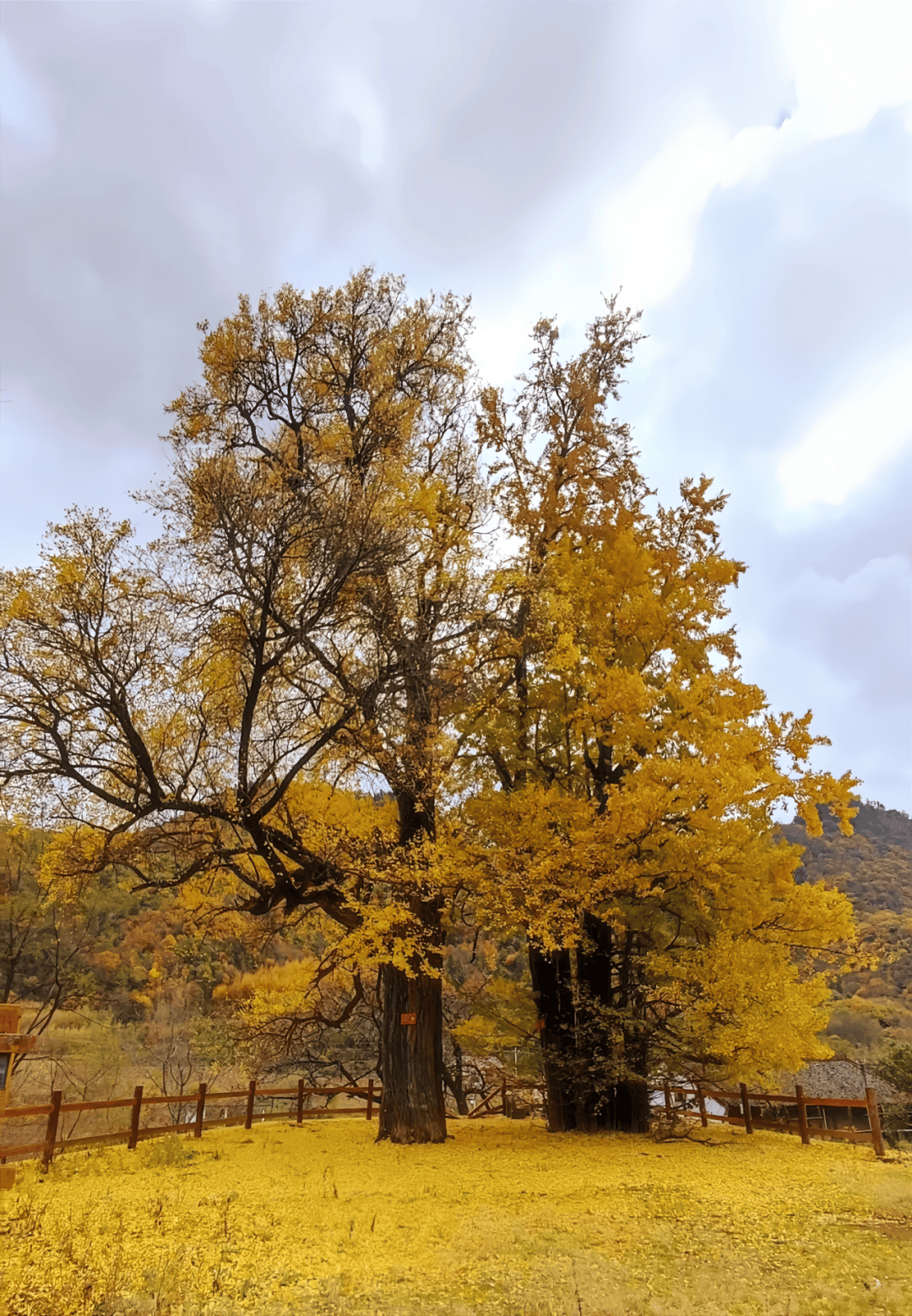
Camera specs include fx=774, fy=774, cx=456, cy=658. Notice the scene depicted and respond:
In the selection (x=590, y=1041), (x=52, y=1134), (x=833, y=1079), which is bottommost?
(x=833, y=1079)

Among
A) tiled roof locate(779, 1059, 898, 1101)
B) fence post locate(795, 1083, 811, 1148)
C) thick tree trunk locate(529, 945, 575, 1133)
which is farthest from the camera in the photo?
tiled roof locate(779, 1059, 898, 1101)

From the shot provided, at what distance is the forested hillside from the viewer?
32969 millimetres

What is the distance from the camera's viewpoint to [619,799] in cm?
1077

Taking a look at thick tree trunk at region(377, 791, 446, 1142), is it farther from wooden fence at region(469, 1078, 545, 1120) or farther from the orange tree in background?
wooden fence at region(469, 1078, 545, 1120)

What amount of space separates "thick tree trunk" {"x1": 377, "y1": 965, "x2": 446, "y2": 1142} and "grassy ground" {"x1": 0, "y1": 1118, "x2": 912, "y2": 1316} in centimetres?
86

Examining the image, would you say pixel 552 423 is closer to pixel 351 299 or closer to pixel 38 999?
pixel 351 299

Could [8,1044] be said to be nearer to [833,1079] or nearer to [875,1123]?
[875,1123]

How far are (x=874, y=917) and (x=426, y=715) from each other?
47.0 meters

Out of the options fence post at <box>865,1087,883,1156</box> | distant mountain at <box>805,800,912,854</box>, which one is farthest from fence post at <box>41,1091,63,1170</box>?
distant mountain at <box>805,800,912,854</box>

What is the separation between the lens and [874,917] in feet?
158

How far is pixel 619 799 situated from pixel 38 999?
94.1 ft

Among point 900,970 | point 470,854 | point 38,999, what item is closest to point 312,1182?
point 470,854

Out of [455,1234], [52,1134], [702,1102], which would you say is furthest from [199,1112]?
[702,1102]

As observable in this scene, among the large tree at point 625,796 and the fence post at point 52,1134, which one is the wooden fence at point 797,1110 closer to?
the large tree at point 625,796
